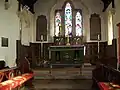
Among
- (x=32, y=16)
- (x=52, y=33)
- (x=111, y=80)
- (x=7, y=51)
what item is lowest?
(x=111, y=80)

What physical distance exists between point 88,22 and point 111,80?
30.0 ft

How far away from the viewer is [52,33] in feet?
52.8

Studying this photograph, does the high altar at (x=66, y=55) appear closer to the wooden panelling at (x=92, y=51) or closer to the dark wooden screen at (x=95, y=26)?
the wooden panelling at (x=92, y=51)

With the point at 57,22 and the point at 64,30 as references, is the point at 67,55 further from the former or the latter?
the point at 57,22

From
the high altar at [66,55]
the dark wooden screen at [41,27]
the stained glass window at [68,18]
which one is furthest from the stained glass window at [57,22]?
the high altar at [66,55]

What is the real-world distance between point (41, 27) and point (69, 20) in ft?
6.05

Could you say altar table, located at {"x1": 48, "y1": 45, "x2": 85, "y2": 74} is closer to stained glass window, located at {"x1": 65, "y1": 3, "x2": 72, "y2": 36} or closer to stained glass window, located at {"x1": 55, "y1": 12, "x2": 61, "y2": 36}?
stained glass window, located at {"x1": 65, "y1": 3, "x2": 72, "y2": 36}

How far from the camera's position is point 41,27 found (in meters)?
16.2

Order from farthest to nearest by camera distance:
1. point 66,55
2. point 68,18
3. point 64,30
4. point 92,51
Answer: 1. point 68,18
2. point 64,30
3. point 92,51
4. point 66,55

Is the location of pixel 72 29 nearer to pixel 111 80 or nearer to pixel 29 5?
pixel 29 5

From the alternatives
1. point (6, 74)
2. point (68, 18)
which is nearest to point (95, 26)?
point (68, 18)

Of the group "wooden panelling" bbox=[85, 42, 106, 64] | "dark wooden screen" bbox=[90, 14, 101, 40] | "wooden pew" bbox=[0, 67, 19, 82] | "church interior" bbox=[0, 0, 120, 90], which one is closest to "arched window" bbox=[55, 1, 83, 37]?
"church interior" bbox=[0, 0, 120, 90]

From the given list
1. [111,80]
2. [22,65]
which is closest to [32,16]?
[22,65]

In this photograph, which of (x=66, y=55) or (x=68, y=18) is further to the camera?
(x=68, y=18)
